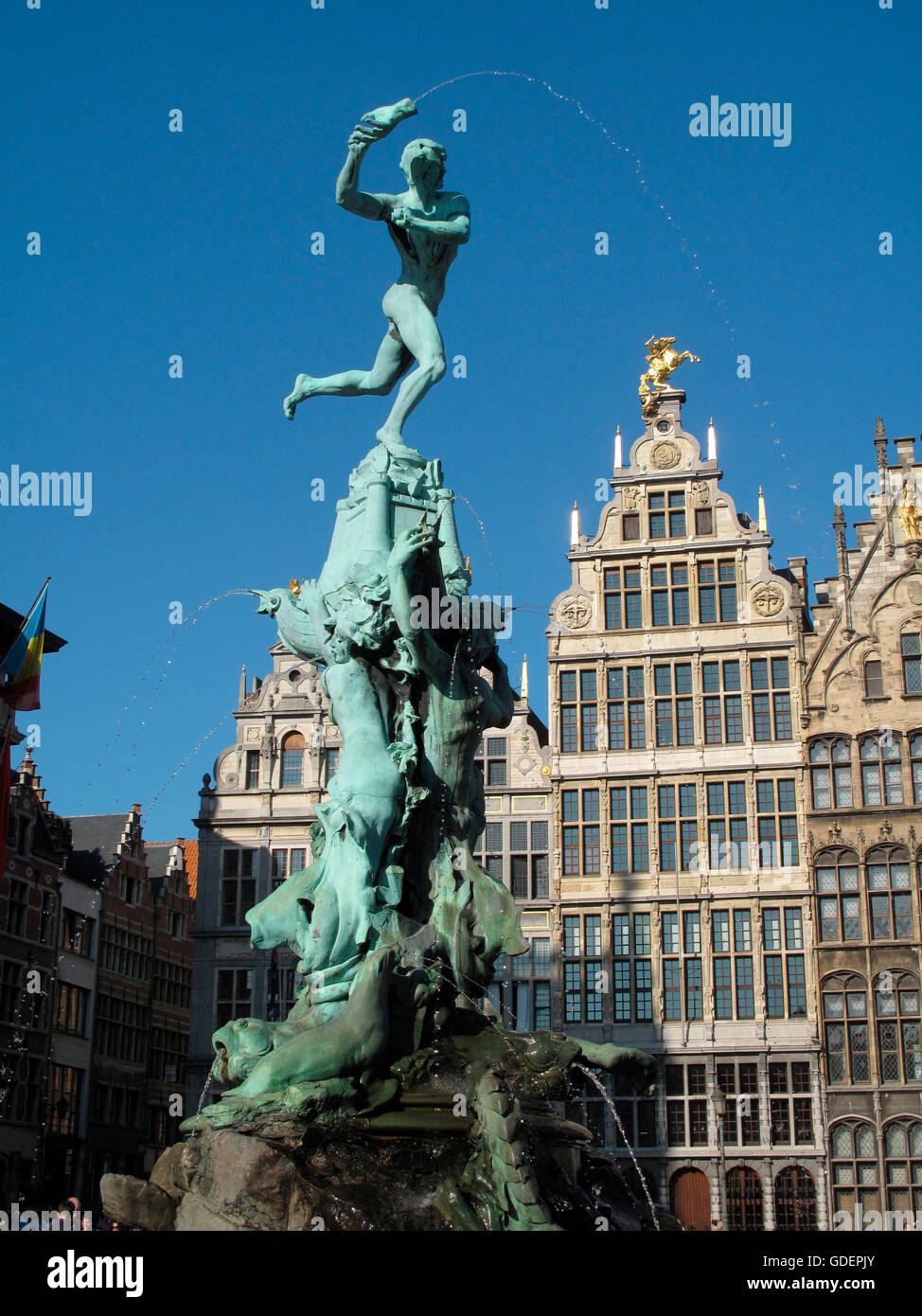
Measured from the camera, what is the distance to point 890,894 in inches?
1425

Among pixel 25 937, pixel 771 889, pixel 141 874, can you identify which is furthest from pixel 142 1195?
pixel 141 874

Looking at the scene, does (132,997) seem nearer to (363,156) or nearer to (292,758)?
(292,758)

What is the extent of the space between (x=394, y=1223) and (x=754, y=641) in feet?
96.2

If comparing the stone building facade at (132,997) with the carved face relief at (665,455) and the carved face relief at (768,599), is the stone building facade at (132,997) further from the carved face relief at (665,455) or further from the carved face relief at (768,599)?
the carved face relief at (768,599)

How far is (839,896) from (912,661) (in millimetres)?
6167

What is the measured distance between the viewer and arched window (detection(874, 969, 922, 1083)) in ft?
115

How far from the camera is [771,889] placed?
36844mm

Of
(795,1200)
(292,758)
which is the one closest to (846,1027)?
(795,1200)

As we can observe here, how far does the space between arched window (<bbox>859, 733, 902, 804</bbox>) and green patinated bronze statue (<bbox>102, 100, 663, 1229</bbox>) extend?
79.0 feet

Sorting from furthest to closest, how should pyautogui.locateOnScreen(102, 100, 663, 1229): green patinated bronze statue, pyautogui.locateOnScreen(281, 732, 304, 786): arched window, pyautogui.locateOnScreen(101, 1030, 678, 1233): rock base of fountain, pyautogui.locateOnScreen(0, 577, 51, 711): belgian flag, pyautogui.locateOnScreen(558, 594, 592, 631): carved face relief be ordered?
pyautogui.locateOnScreen(281, 732, 304, 786): arched window, pyautogui.locateOnScreen(558, 594, 592, 631): carved face relief, pyautogui.locateOnScreen(0, 577, 51, 711): belgian flag, pyautogui.locateOnScreen(102, 100, 663, 1229): green patinated bronze statue, pyautogui.locateOnScreen(101, 1030, 678, 1233): rock base of fountain

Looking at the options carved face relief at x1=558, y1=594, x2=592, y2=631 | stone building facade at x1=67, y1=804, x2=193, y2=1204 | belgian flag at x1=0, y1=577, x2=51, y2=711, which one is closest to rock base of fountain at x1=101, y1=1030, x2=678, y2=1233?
belgian flag at x1=0, y1=577, x2=51, y2=711

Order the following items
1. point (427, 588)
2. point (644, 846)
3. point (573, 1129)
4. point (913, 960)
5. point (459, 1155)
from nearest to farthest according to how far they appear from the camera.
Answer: point (459, 1155) < point (573, 1129) < point (427, 588) < point (913, 960) < point (644, 846)

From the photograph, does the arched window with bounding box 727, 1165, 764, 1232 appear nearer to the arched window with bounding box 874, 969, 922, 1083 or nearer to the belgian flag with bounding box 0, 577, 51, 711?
the arched window with bounding box 874, 969, 922, 1083

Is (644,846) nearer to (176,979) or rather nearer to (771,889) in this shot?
(771,889)
